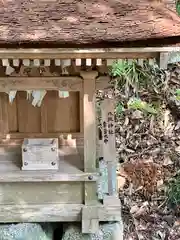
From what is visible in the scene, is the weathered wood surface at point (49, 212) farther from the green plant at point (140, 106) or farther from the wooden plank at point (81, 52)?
the green plant at point (140, 106)

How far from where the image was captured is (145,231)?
5973 millimetres

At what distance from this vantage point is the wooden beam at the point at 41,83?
4098 mm

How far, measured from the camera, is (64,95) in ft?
13.6

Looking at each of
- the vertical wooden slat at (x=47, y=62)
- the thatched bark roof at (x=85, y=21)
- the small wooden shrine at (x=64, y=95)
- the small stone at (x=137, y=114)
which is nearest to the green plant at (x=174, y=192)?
the small stone at (x=137, y=114)

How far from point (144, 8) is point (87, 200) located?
1.70 meters

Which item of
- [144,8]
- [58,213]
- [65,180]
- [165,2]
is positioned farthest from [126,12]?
[58,213]

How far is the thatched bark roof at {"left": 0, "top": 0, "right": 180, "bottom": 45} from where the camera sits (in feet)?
11.7

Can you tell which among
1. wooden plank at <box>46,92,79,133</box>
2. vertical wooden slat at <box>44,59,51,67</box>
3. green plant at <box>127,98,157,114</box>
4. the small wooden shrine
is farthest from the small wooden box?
green plant at <box>127,98,157,114</box>

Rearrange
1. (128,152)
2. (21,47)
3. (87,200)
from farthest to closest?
1. (128,152)
2. (87,200)
3. (21,47)

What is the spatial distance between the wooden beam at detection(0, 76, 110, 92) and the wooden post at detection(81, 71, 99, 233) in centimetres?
9

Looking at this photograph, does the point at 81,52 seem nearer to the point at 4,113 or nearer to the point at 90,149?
the point at 90,149

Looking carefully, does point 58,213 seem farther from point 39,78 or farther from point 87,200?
point 39,78

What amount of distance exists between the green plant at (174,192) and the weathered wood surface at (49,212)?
2.13 metres

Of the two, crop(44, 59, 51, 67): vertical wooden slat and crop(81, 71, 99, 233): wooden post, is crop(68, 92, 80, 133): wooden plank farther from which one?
crop(44, 59, 51, 67): vertical wooden slat
